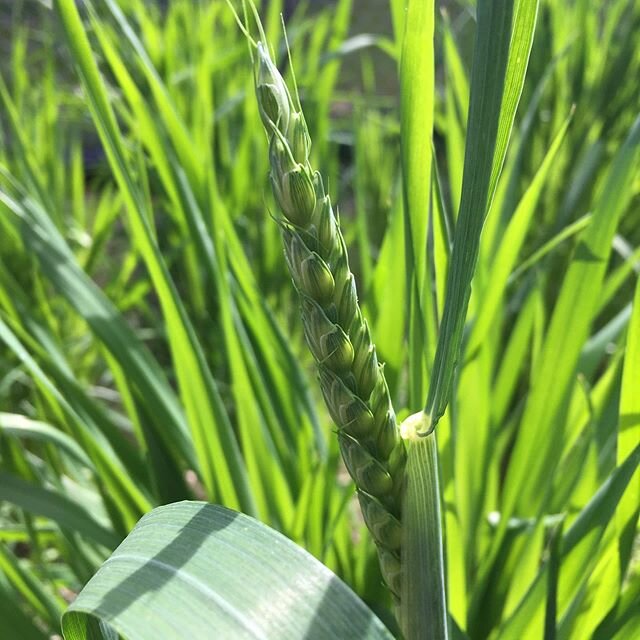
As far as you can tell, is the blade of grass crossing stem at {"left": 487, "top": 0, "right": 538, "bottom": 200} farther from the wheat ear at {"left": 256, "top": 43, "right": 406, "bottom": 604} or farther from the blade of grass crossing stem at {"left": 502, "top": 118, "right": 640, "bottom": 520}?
the blade of grass crossing stem at {"left": 502, "top": 118, "right": 640, "bottom": 520}

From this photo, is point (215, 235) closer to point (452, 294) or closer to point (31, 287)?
point (452, 294)

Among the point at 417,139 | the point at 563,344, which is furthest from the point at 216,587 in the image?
the point at 563,344

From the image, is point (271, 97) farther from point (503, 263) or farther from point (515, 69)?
point (503, 263)

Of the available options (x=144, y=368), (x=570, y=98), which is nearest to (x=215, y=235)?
(x=144, y=368)

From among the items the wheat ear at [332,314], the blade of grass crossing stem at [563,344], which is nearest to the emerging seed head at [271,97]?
the wheat ear at [332,314]

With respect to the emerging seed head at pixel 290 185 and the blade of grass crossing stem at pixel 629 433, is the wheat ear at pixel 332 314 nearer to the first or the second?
the emerging seed head at pixel 290 185

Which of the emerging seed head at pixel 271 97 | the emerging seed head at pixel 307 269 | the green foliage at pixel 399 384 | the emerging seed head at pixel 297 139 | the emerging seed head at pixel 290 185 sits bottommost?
the green foliage at pixel 399 384
